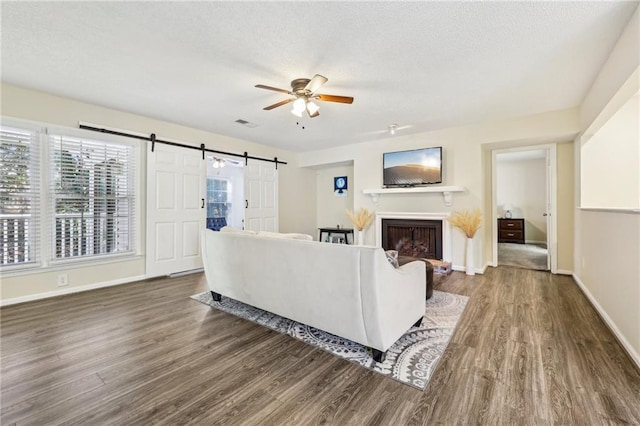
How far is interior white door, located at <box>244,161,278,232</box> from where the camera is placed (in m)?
5.62

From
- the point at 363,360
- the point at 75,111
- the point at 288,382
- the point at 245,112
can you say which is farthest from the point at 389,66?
the point at 75,111

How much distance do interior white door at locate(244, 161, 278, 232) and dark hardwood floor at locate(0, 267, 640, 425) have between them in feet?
9.86

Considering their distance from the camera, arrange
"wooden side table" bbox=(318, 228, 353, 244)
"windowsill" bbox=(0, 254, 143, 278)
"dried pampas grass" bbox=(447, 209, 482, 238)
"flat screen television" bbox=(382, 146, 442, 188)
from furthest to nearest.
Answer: "wooden side table" bbox=(318, 228, 353, 244) < "flat screen television" bbox=(382, 146, 442, 188) < "dried pampas grass" bbox=(447, 209, 482, 238) < "windowsill" bbox=(0, 254, 143, 278)

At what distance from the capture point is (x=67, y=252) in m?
3.53

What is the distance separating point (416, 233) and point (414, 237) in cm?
9

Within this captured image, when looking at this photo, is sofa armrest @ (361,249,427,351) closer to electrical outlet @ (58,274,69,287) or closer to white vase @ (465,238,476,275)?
white vase @ (465,238,476,275)

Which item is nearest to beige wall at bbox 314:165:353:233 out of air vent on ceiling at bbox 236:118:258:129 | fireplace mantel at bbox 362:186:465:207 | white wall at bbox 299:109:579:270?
white wall at bbox 299:109:579:270

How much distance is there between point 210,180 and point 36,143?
3.75 meters

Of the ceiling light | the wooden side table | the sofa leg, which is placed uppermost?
the ceiling light

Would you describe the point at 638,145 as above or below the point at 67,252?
above

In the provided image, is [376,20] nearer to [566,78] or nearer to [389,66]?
[389,66]

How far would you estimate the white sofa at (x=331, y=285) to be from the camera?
188 centimetres

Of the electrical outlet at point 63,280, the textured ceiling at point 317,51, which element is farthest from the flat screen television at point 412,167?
the electrical outlet at point 63,280

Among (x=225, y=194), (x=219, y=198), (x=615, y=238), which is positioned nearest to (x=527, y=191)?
(x=615, y=238)
